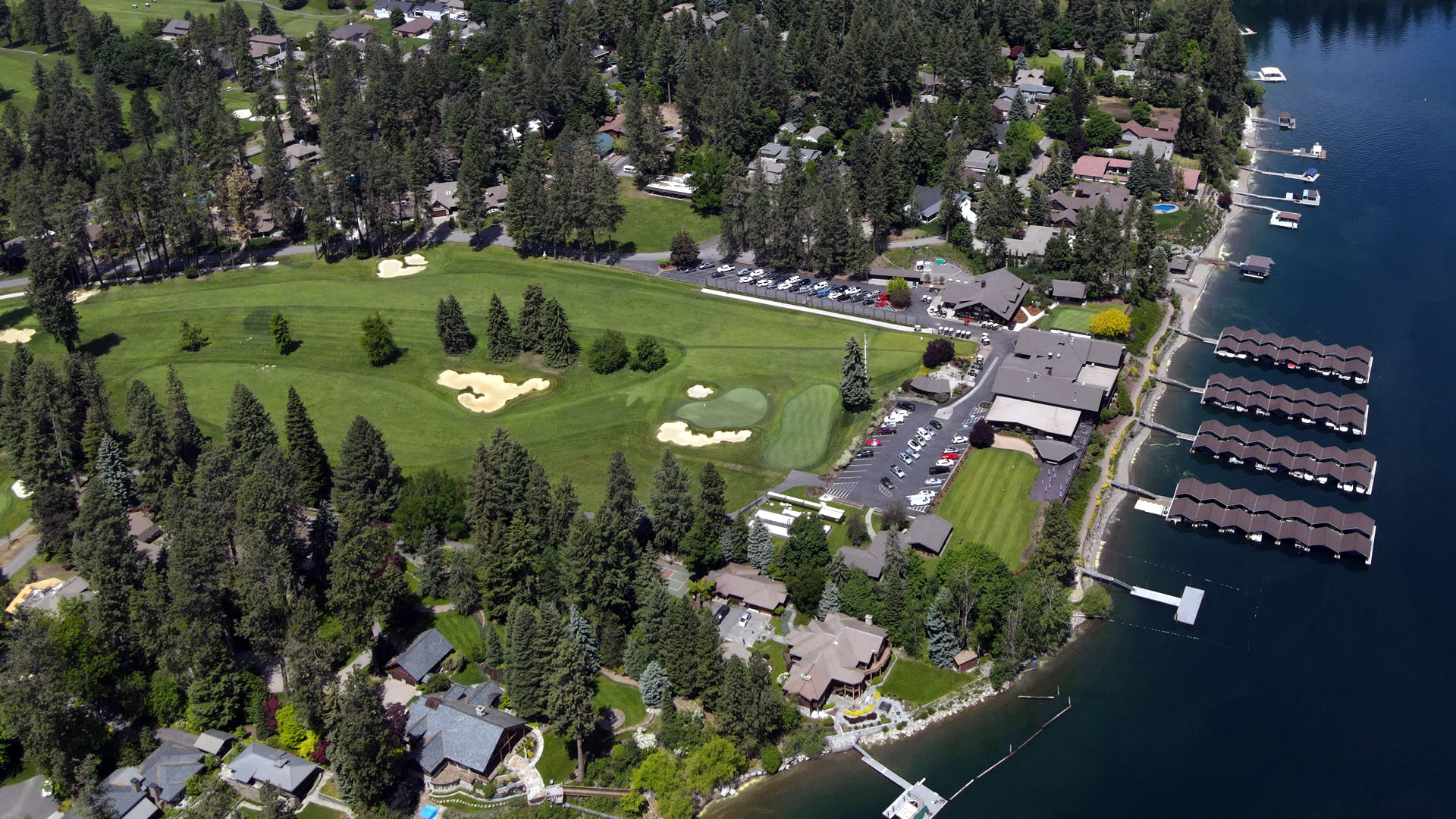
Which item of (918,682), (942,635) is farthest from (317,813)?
(942,635)

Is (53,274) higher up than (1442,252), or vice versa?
(53,274)

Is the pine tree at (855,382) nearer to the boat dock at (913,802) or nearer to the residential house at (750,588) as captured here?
the residential house at (750,588)

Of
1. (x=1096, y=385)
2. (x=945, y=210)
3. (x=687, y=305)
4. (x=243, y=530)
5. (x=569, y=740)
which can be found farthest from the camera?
(x=945, y=210)

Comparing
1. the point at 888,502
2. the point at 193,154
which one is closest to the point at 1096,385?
the point at 888,502

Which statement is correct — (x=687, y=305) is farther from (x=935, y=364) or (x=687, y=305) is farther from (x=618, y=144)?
(x=618, y=144)

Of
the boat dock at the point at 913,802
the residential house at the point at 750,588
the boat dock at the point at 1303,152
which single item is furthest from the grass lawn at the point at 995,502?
the boat dock at the point at 1303,152

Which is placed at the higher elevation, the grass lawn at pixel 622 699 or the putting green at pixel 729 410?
the putting green at pixel 729 410

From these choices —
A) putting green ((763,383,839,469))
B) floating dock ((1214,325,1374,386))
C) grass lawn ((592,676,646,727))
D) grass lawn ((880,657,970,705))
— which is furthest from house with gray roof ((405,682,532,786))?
floating dock ((1214,325,1374,386))
